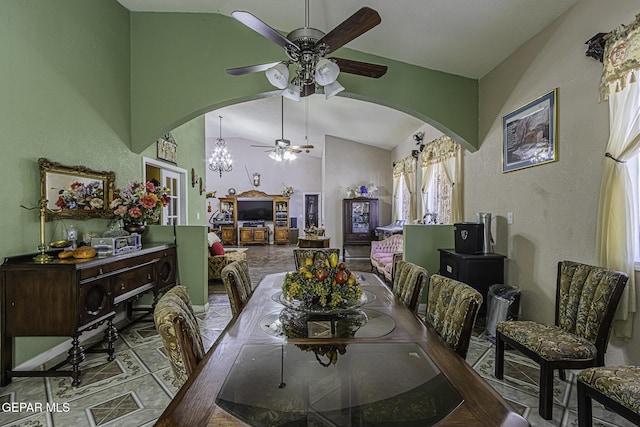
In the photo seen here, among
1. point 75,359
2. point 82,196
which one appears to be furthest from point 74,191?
point 75,359

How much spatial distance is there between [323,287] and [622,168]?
210 cm

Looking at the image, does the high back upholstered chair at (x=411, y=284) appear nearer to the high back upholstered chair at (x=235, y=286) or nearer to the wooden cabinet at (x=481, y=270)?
the high back upholstered chair at (x=235, y=286)

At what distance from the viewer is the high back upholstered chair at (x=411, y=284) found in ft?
6.69

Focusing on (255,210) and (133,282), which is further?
(255,210)

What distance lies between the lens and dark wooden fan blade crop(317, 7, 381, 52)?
190cm

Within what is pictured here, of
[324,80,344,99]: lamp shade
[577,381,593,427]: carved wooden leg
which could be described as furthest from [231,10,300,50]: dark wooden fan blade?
[577,381,593,427]: carved wooden leg

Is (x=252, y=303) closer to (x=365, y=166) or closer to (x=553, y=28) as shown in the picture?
(x=553, y=28)

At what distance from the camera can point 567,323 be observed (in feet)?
7.30

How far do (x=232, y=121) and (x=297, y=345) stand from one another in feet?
28.7

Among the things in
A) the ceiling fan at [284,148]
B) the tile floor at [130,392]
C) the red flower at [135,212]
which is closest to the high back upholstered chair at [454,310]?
the tile floor at [130,392]

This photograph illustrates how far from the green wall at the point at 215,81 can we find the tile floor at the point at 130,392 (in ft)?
7.93

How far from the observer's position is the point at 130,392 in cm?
224

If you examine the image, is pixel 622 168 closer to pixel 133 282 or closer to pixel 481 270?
pixel 481 270

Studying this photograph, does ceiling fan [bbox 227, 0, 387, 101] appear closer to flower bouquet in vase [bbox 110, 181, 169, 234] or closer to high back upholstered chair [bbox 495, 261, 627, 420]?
flower bouquet in vase [bbox 110, 181, 169, 234]
